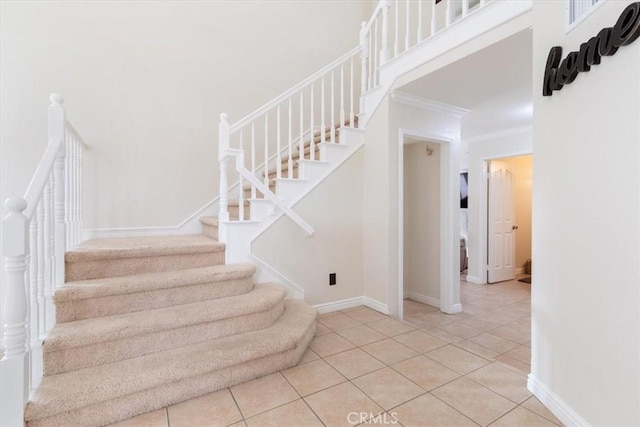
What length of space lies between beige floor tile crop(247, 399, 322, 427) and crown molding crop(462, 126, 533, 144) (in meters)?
4.65

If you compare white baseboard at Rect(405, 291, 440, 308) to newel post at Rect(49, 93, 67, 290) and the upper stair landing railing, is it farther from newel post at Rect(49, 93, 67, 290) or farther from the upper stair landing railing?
newel post at Rect(49, 93, 67, 290)

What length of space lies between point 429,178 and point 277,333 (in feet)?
8.65

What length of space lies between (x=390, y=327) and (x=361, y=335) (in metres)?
0.33

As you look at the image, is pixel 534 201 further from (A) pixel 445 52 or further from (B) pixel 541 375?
(A) pixel 445 52

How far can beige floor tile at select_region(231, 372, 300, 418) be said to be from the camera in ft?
5.16

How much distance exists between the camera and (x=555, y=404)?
1.51 metres

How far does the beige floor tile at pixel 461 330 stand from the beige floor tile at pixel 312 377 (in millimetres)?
1551

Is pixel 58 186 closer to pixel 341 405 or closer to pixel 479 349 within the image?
pixel 341 405

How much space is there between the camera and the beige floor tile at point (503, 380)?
169 cm

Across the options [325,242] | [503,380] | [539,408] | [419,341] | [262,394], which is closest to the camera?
[539,408]

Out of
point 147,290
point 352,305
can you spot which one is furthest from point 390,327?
point 147,290

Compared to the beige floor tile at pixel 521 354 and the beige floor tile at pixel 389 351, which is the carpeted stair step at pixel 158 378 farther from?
the beige floor tile at pixel 521 354

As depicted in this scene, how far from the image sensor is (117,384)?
146cm

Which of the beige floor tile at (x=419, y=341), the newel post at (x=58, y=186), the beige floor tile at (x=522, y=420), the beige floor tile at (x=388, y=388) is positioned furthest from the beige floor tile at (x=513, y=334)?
the newel post at (x=58, y=186)
